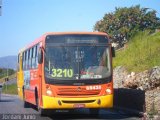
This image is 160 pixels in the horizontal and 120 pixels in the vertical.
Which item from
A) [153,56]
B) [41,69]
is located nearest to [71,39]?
[41,69]

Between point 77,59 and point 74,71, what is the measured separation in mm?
485

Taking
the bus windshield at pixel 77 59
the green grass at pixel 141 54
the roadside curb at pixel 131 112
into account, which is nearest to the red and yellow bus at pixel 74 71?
the bus windshield at pixel 77 59

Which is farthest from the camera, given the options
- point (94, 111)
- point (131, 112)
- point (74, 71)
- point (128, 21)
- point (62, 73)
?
point (128, 21)

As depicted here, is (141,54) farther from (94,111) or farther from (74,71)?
(74,71)

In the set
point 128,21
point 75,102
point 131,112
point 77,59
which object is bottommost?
point 131,112

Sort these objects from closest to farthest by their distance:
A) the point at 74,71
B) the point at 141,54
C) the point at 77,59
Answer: the point at 74,71 < the point at 77,59 < the point at 141,54

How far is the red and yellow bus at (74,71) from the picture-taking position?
16594mm

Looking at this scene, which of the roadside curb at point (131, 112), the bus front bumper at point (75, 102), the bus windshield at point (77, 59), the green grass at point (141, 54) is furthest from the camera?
the green grass at point (141, 54)

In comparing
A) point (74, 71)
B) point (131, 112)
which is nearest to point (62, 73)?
point (74, 71)

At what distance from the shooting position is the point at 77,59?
55.6ft

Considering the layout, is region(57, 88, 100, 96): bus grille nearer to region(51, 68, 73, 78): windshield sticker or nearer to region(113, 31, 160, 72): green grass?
region(51, 68, 73, 78): windshield sticker

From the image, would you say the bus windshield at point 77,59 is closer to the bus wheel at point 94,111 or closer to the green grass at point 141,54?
the bus wheel at point 94,111

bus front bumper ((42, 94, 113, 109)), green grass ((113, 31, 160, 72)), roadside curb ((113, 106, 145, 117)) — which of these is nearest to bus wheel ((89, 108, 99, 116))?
roadside curb ((113, 106, 145, 117))

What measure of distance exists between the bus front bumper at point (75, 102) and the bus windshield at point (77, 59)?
0.76 meters
